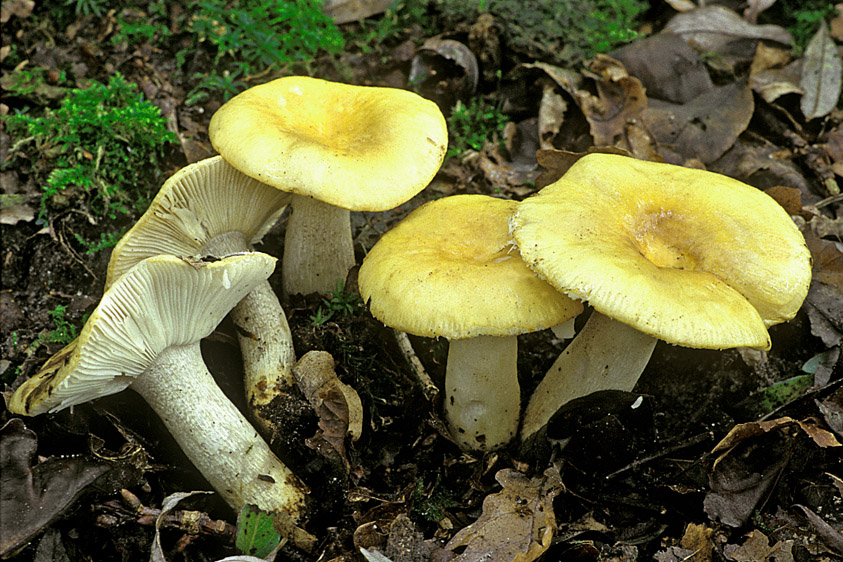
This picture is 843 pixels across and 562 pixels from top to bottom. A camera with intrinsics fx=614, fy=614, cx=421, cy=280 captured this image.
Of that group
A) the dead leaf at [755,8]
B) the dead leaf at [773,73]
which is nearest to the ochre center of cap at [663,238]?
the dead leaf at [773,73]

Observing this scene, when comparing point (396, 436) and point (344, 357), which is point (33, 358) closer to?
point (344, 357)

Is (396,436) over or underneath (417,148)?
underneath

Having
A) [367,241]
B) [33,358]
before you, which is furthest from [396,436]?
[33,358]

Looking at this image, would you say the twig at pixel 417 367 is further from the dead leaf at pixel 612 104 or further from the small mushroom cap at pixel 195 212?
the dead leaf at pixel 612 104

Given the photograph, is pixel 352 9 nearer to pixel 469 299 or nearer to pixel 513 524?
pixel 469 299

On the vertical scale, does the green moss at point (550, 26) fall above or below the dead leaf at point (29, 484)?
above
